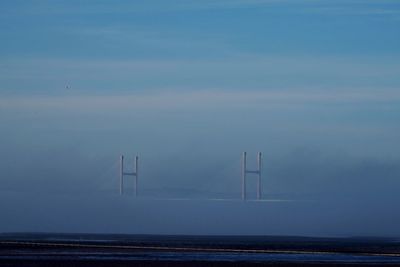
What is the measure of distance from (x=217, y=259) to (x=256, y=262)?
2259 mm

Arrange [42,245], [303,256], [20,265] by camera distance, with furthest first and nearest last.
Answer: [42,245] < [303,256] < [20,265]

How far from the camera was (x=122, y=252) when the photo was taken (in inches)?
2559

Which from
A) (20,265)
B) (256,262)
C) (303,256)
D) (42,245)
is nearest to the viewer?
(20,265)

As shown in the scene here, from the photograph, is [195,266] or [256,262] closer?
[195,266]

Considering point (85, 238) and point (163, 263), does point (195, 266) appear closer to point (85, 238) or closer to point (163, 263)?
point (163, 263)

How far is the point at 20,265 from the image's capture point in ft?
175

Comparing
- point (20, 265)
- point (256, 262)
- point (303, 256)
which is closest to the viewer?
point (20, 265)

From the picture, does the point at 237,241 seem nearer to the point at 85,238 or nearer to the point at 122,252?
the point at 85,238

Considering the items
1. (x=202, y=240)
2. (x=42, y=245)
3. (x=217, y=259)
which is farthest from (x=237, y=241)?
(x=217, y=259)

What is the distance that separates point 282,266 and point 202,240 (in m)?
28.3

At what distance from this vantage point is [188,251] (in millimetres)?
66188

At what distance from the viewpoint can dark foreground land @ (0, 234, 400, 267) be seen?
187 feet

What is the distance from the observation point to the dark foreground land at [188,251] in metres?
57.0

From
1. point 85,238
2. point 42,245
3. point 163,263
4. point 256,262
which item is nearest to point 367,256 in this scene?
point 256,262
